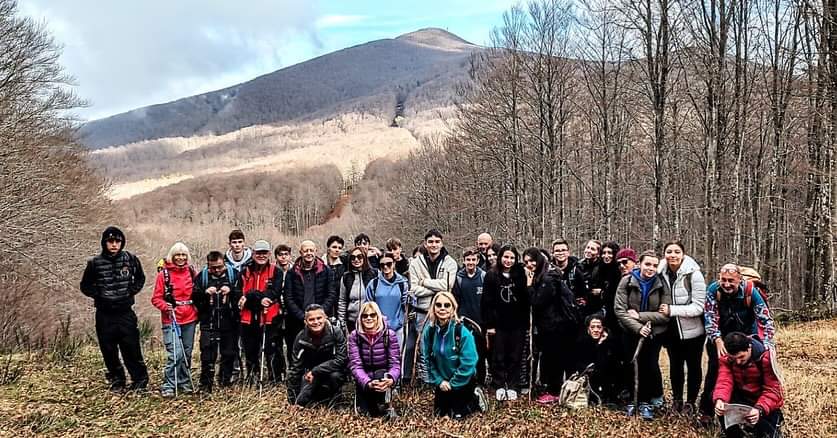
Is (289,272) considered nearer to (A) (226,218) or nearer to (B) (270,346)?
(B) (270,346)

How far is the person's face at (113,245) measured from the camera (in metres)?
7.17

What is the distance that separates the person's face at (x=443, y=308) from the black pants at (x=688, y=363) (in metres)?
2.37

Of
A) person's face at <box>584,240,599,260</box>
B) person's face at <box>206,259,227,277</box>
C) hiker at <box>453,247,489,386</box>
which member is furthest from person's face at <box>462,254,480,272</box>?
person's face at <box>206,259,227,277</box>

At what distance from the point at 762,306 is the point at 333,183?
4138 inches

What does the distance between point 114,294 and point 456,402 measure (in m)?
4.07

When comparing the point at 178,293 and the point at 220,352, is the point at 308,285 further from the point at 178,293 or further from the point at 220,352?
the point at 178,293

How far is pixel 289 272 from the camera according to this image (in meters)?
7.62

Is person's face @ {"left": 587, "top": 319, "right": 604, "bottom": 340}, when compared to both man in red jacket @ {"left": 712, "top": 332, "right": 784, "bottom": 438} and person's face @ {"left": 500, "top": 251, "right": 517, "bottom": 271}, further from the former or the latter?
man in red jacket @ {"left": 712, "top": 332, "right": 784, "bottom": 438}

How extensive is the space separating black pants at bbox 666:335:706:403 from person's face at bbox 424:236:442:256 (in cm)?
281

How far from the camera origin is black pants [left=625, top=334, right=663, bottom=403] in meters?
6.70

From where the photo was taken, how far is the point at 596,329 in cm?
695

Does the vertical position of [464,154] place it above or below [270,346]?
above

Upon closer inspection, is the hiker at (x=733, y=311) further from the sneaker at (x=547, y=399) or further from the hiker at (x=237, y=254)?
the hiker at (x=237, y=254)

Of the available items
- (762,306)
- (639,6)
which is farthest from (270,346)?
(639,6)
